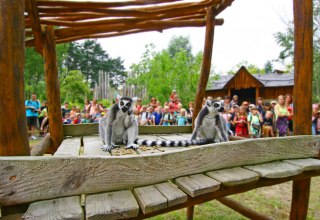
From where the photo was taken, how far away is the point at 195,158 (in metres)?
1.56

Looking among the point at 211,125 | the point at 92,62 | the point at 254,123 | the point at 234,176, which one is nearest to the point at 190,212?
the point at 211,125

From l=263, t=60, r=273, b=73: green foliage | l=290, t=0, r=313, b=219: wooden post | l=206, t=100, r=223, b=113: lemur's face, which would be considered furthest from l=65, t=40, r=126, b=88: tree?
l=290, t=0, r=313, b=219: wooden post

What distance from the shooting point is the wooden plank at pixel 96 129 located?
11.9ft

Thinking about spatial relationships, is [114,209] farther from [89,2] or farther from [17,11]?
[89,2]

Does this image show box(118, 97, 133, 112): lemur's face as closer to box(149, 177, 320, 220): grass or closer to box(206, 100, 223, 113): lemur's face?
box(206, 100, 223, 113): lemur's face

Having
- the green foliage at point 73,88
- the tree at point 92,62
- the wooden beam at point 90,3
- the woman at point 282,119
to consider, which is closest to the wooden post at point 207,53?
the wooden beam at point 90,3

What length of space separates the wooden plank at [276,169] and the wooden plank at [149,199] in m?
0.67

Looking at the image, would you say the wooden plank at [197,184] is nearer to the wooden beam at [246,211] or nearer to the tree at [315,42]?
the wooden beam at [246,211]

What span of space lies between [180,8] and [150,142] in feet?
5.02

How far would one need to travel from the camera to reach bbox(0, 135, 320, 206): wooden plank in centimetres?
117

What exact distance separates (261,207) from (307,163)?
9.06 ft

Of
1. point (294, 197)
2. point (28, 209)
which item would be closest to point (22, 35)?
point (28, 209)

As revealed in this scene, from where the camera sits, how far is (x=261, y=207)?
4.21m

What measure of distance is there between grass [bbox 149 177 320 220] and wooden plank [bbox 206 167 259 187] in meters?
2.58
